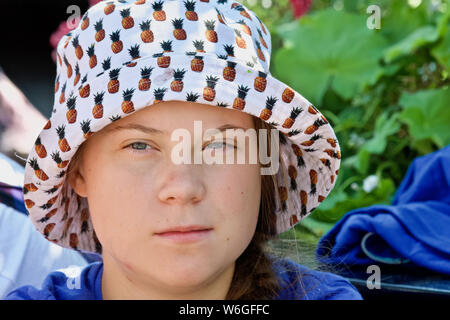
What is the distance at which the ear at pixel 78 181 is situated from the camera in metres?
1.06

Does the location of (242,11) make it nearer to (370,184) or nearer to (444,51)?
(370,184)

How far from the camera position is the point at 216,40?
927mm

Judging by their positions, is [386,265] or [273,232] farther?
[386,265]

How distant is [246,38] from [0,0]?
5.54ft

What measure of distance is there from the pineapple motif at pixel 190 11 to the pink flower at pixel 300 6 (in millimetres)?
1638

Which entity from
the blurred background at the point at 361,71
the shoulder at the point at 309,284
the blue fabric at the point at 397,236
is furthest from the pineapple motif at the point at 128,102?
the blurred background at the point at 361,71

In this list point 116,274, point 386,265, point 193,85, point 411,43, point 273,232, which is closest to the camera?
point 193,85

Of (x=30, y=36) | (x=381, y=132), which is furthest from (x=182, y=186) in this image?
(x=30, y=36)

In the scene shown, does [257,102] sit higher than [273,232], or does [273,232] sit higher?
[257,102]

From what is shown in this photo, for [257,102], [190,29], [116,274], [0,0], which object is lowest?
[116,274]

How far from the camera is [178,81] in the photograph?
0.88m

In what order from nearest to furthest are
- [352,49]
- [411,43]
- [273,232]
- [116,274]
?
[116,274] < [273,232] < [411,43] < [352,49]

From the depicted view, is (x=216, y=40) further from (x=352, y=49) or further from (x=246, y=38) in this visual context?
Answer: (x=352, y=49)

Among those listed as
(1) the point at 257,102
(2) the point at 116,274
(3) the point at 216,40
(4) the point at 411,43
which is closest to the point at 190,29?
(3) the point at 216,40
